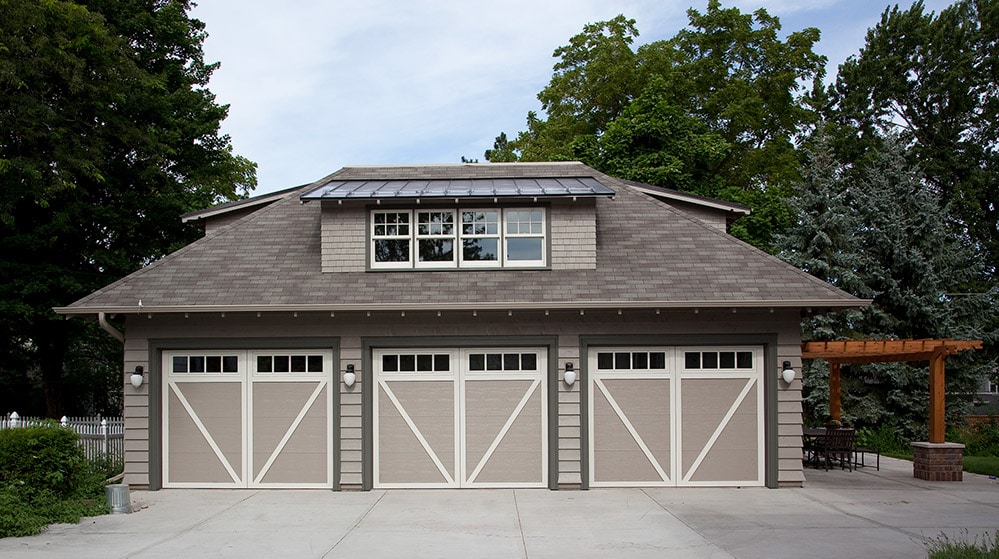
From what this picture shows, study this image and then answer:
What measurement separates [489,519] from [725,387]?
15.0 ft

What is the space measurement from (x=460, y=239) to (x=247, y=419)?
4.35m

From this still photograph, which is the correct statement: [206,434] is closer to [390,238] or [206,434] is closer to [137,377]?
[137,377]

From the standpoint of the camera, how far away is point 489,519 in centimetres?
1004

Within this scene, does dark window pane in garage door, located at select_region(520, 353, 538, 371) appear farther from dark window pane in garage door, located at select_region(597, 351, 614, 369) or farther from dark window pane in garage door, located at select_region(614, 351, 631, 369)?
dark window pane in garage door, located at select_region(614, 351, 631, 369)

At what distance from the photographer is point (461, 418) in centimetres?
1247

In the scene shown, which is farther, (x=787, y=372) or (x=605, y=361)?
(x=605, y=361)

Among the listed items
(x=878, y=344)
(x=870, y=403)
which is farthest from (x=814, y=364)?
(x=878, y=344)

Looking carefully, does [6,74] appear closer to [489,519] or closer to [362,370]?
[362,370]

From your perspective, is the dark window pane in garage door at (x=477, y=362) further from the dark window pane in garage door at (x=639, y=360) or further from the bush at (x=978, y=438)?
the bush at (x=978, y=438)

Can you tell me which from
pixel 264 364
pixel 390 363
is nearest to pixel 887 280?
pixel 390 363

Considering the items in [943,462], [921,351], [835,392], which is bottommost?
[943,462]

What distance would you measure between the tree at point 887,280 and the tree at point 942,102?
6.66 metres

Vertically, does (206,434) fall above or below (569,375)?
below

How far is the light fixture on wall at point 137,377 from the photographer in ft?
40.5
